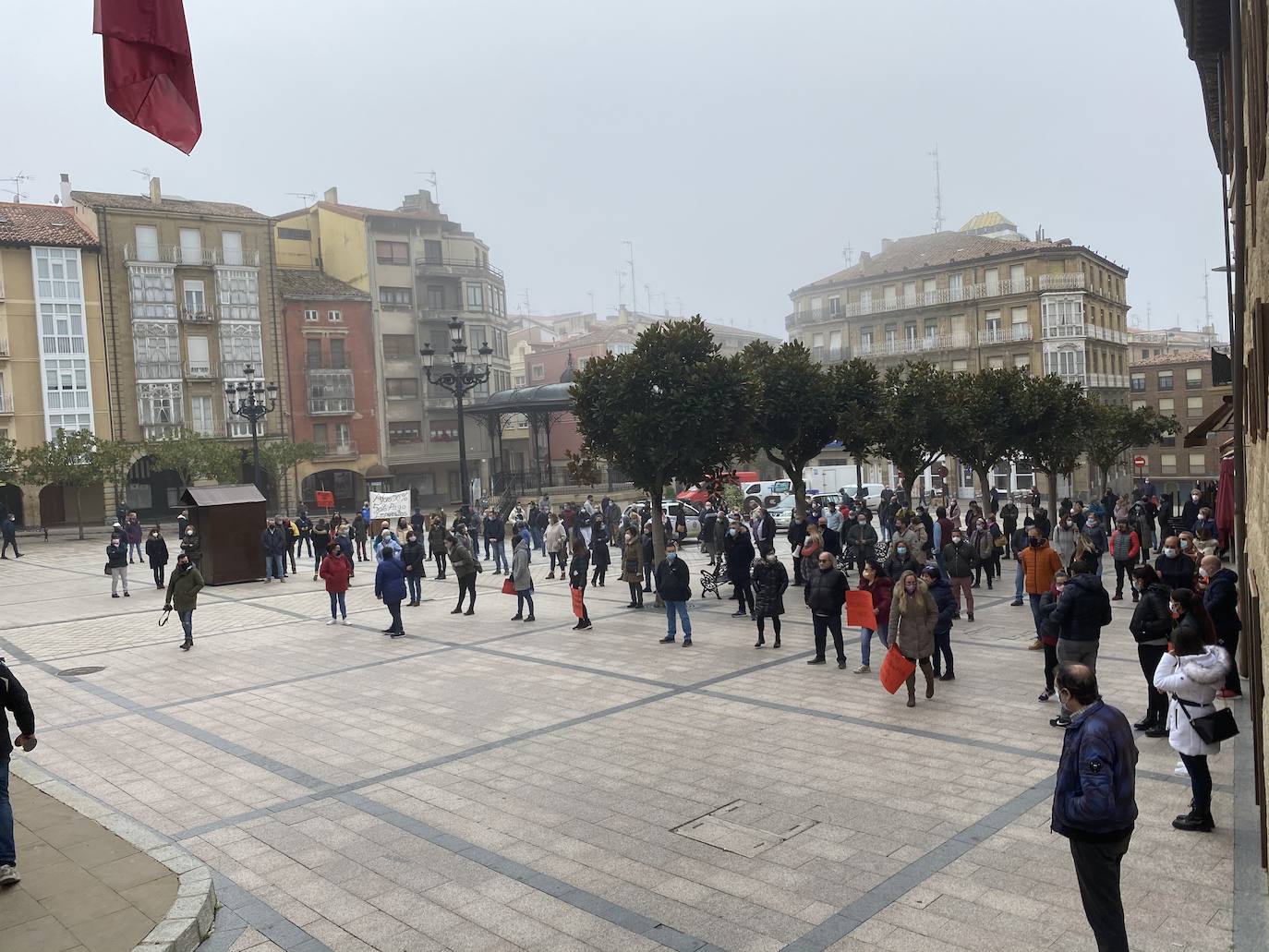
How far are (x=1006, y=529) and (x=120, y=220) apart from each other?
4363cm

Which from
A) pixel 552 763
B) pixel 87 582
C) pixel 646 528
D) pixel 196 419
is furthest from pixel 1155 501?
pixel 196 419

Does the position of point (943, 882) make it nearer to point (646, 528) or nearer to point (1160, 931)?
point (1160, 931)

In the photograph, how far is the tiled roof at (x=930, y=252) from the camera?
6012cm

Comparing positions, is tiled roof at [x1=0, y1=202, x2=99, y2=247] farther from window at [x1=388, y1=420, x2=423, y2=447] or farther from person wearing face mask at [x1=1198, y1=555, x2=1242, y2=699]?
person wearing face mask at [x1=1198, y1=555, x2=1242, y2=699]

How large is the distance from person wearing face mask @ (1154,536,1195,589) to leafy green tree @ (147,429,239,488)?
4048 centimetres

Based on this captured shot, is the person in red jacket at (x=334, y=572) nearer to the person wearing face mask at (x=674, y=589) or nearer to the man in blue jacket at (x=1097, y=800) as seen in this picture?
the person wearing face mask at (x=674, y=589)

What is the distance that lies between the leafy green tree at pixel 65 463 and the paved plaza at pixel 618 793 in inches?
1189

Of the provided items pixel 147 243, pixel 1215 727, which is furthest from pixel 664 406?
pixel 147 243

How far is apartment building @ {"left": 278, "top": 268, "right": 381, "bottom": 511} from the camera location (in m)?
54.7

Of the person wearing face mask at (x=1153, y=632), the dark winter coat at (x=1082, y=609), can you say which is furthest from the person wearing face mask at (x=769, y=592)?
the person wearing face mask at (x=1153, y=632)

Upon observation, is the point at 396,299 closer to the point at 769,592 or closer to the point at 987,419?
the point at 987,419

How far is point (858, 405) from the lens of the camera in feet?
78.5

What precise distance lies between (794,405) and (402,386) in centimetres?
3933

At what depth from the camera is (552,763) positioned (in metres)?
8.84
